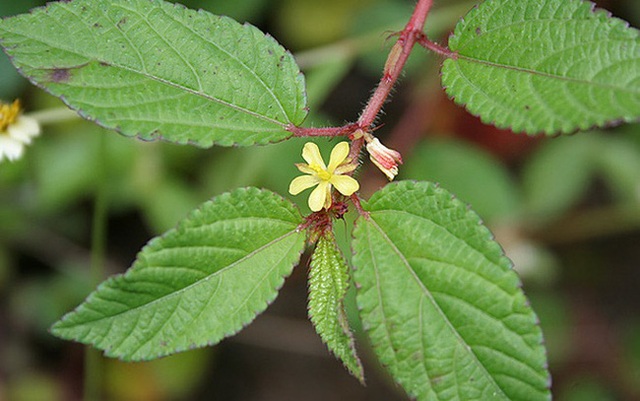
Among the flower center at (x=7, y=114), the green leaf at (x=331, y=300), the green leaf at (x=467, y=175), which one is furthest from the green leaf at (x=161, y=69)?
the green leaf at (x=467, y=175)

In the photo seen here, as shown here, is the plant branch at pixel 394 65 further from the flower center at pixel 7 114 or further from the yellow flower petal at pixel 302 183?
the flower center at pixel 7 114

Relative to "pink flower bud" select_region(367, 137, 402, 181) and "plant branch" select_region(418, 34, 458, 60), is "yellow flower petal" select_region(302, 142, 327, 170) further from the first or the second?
"plant branch" select_region(418, 34, 458, 60)

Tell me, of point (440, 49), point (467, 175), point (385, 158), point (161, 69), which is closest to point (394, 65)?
point (440, 49)

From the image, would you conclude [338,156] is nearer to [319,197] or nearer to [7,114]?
[319,197]

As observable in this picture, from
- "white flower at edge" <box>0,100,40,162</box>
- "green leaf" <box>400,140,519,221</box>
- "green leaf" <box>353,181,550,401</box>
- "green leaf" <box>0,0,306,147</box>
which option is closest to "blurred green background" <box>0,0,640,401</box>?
"green leaf" <box>400,140,519,221</box>

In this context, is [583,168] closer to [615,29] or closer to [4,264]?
[615,29]

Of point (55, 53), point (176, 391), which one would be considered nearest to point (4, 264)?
point (176, 391)

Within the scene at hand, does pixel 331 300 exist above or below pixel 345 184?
below
